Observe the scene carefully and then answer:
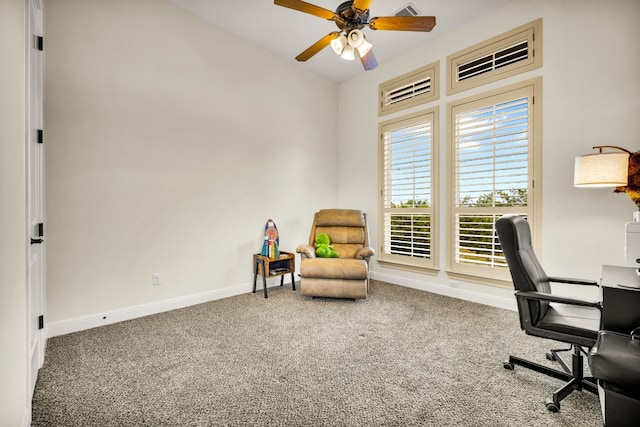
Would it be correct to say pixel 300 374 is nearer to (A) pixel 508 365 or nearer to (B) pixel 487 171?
(A) pixel 508 365

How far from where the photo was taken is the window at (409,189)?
12.7ft

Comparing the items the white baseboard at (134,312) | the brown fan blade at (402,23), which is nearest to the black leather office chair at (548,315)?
the brown fan blade at (402,23)

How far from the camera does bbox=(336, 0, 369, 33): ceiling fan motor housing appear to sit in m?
2.33

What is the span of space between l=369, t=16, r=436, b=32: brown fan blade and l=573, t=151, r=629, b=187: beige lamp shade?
154 centimetres

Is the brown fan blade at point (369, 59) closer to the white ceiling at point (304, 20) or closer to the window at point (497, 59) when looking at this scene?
the white ceiling at point (304, 20)

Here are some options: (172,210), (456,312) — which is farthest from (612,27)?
(172,210)

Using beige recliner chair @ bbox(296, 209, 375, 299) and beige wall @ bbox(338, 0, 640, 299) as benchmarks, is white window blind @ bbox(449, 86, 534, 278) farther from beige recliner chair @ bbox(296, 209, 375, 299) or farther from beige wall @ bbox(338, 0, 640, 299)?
beige recliner chair @ bbox(296, 209, 375, 299)

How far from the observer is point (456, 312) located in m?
3.11

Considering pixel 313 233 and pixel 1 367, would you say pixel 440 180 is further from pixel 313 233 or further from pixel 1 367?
pixel 1 367

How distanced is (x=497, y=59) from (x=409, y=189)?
1760 millimetres

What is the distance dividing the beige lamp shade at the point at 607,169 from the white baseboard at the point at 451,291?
63.2 inches

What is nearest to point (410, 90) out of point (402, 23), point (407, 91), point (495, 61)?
point (407, 91)

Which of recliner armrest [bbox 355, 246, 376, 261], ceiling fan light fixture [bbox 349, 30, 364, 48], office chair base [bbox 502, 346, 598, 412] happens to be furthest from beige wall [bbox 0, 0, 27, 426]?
recliner armrest [bbox 355, 246, 376, 261]

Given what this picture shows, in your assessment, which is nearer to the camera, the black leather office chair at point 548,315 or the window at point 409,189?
the black leather office chair at point 548,315
